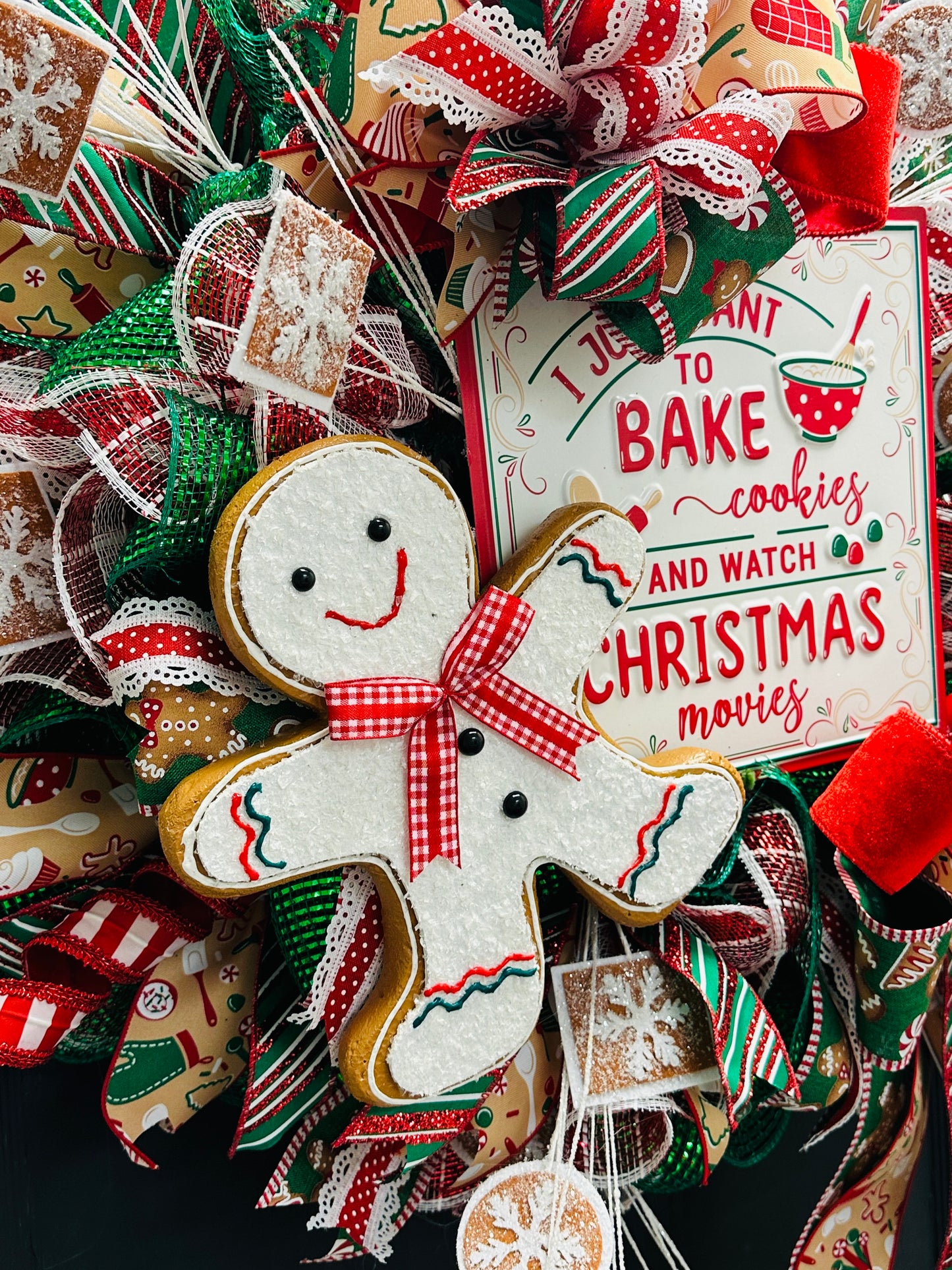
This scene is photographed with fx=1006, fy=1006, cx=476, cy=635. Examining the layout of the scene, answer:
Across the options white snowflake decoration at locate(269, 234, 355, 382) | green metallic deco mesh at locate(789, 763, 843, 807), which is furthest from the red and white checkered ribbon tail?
green metallic deco mesh at locate(789, 763, 843, 807)

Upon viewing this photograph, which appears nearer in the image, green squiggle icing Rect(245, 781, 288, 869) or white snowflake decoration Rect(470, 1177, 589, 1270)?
green squiggle icing Rect(245, 781, 288, 869)

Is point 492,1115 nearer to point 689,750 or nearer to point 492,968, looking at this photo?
point 492,968

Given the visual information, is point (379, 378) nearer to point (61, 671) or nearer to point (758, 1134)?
point (61, 671)

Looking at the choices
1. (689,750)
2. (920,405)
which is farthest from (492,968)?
(920,405)

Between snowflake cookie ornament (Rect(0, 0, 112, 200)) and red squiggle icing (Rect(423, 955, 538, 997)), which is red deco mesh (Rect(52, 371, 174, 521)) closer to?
snowflake cookie ornament (Rect(0, 0, 112, 200))

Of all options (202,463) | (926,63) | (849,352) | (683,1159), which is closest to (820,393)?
(849,352)

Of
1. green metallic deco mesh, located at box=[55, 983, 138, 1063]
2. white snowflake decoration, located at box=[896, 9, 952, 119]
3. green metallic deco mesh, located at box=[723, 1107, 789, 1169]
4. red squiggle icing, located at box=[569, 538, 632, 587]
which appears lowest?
green metallic deco mesh, located at box=[723, 1107, 789, 1169]
